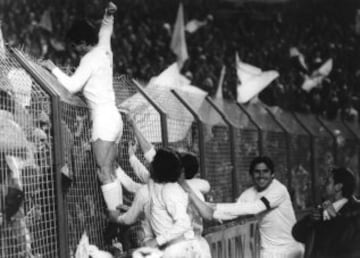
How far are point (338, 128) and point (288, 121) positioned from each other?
3539mm

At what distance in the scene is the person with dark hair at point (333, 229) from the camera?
7762 millimetres

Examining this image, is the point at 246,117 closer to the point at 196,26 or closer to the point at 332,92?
the point at 332,92

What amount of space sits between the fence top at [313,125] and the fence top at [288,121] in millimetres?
294

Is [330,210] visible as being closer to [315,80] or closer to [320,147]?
[320,147]

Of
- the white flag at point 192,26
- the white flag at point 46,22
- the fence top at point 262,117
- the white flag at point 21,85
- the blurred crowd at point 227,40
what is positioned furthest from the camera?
the white flag at point 192,26

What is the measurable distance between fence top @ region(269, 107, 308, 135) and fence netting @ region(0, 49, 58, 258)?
6898 mm

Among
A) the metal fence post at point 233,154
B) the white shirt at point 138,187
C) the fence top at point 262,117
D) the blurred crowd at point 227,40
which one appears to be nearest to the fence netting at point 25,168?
the white shirt at point 138,187

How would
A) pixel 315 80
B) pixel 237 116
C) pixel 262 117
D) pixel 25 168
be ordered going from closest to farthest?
pixel 25 168 → pixel 237 116 → pixel 262 117 → pixel 315 80

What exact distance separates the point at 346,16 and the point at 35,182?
2687 cm

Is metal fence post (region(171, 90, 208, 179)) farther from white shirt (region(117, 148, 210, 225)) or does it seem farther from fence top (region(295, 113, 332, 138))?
fence top (region(295, 113, 332, 138))

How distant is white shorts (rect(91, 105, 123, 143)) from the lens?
23.8 ft

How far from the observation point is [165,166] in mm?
6766

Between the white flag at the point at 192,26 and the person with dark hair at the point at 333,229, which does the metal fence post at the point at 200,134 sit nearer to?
the person with dark hair at the point at 333,229

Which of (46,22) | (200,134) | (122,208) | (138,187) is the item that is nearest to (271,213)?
(200,134)
